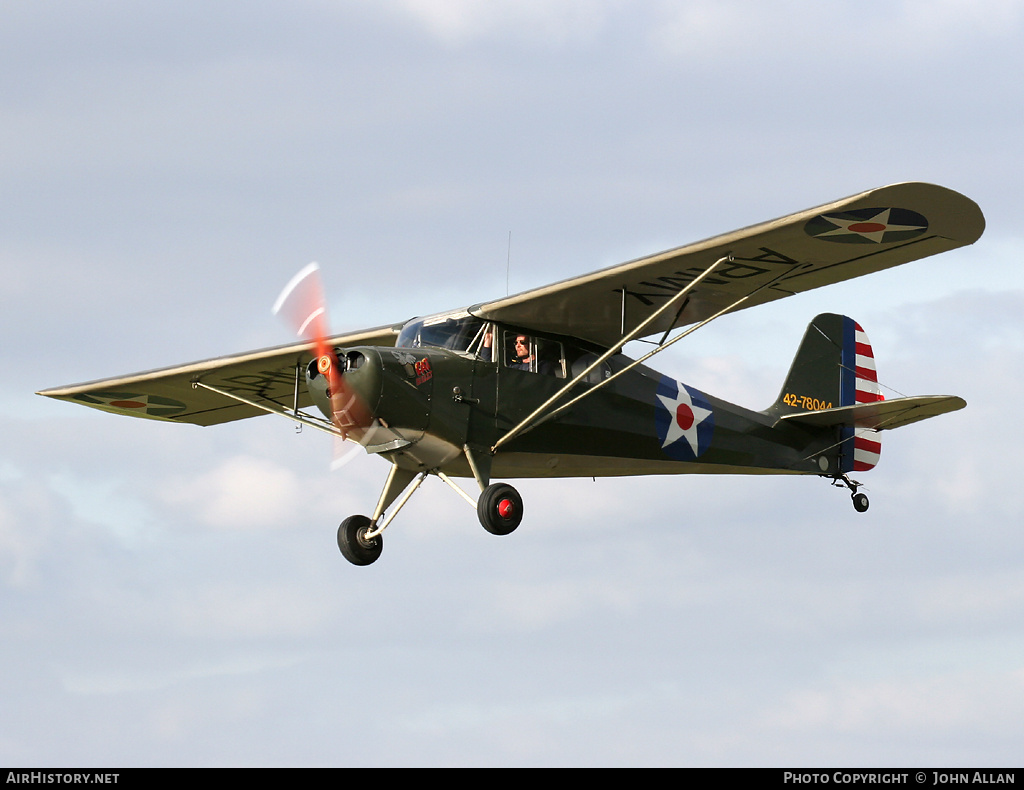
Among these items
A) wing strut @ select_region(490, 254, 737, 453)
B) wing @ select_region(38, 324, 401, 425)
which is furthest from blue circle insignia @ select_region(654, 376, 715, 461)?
wing @ select_region(38, 324, 401, 425)

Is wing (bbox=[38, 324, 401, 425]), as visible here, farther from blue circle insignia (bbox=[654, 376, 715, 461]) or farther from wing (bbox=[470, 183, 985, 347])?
blue circle insignia (bbox=[654, 376, 715, 461])

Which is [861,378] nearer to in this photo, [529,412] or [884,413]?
[884,413]

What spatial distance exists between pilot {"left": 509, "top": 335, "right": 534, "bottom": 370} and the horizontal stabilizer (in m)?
4.56

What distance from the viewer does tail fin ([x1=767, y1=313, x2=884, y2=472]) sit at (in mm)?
19578

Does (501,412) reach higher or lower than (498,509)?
higher

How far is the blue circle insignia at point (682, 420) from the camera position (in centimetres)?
1697

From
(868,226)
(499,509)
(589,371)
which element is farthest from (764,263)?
(499,509)

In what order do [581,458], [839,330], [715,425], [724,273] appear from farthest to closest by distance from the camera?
[839,330] < [715,425] < [581,458] < [724,273]

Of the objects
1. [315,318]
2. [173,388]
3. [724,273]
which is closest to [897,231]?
[724,273]

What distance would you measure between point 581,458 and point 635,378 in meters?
1.17

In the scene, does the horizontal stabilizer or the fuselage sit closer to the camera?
the fuselage

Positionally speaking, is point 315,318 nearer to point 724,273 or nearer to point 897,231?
point 724,273

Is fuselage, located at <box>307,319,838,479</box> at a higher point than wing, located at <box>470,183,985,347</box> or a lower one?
lower

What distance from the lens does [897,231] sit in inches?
550
